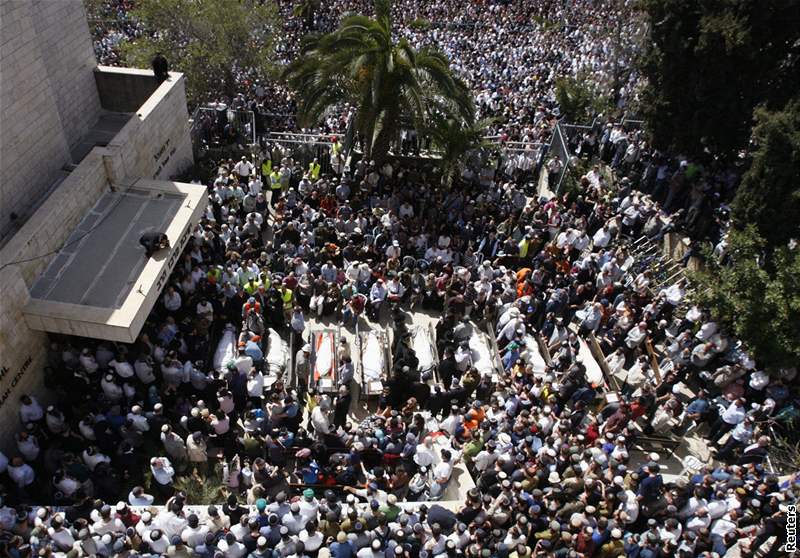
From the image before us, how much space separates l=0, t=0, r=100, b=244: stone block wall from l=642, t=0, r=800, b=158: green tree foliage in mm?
17139

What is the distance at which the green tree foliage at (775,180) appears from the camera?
14562 millimetres

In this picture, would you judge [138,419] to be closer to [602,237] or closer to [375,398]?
[375,398]

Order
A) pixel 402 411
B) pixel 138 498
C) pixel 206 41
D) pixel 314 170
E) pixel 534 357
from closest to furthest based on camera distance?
1. pixel 138 498
2. pixel 402 411
3. pixel 534 357
4. pixel 314 170
5. pixel 206 41

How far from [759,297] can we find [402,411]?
858cm

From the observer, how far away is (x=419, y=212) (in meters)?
18.3

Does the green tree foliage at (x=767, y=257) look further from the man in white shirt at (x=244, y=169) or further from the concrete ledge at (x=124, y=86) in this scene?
the concrete ledge at (x=124, y=86)

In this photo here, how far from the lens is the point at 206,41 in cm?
2292

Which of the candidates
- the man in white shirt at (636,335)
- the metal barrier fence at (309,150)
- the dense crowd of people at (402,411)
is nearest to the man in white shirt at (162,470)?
the dense crowd of people at (402,411)

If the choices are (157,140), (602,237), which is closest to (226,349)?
(157,140)

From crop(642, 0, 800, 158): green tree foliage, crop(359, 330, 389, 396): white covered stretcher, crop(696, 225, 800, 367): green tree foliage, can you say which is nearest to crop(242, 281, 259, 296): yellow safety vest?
crop(359, 330, 389, 396): white covered stretcher

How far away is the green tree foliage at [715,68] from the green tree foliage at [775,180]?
2007 mm

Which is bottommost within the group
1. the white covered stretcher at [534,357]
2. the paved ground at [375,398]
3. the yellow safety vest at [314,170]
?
the paved ground at [375,398]

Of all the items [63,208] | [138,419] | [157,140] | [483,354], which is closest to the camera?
[138,419]

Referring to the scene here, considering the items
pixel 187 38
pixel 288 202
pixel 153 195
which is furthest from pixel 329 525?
pixel 187 38
